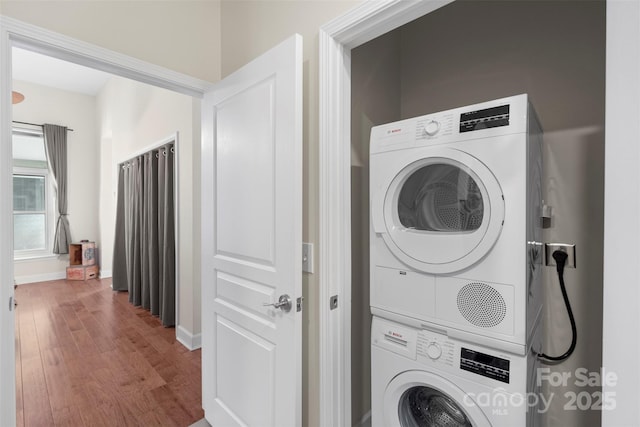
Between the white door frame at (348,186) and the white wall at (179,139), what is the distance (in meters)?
1.84

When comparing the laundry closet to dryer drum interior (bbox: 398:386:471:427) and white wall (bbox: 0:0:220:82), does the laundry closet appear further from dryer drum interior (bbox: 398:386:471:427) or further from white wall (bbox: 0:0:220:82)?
white wall (bbox: 0:0:220:82)

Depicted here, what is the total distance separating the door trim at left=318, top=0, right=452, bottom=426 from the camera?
128cm

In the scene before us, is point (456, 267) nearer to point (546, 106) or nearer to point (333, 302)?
point (333, 302)

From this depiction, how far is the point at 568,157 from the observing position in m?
1.60

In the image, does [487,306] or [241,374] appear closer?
[487,306]

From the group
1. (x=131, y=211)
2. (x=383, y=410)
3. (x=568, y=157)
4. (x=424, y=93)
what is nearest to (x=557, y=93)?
(x=568, y=157)

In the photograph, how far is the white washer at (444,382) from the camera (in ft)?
3.63

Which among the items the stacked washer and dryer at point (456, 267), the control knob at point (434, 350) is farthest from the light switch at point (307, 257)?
the control knob at point (434, 350)

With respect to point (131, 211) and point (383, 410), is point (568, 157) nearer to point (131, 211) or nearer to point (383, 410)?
point (383, 410)

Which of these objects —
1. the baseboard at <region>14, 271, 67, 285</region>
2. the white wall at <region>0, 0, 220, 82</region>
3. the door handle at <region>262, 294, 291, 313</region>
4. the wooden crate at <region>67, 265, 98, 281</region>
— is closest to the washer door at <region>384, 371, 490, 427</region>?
the door handle at <region>262, 294, 291, 313</region>

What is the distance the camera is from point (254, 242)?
143 cm

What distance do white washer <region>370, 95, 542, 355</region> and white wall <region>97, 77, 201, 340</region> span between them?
6.26 feet

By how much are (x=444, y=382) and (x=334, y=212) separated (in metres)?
0.80

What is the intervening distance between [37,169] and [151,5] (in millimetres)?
5243
